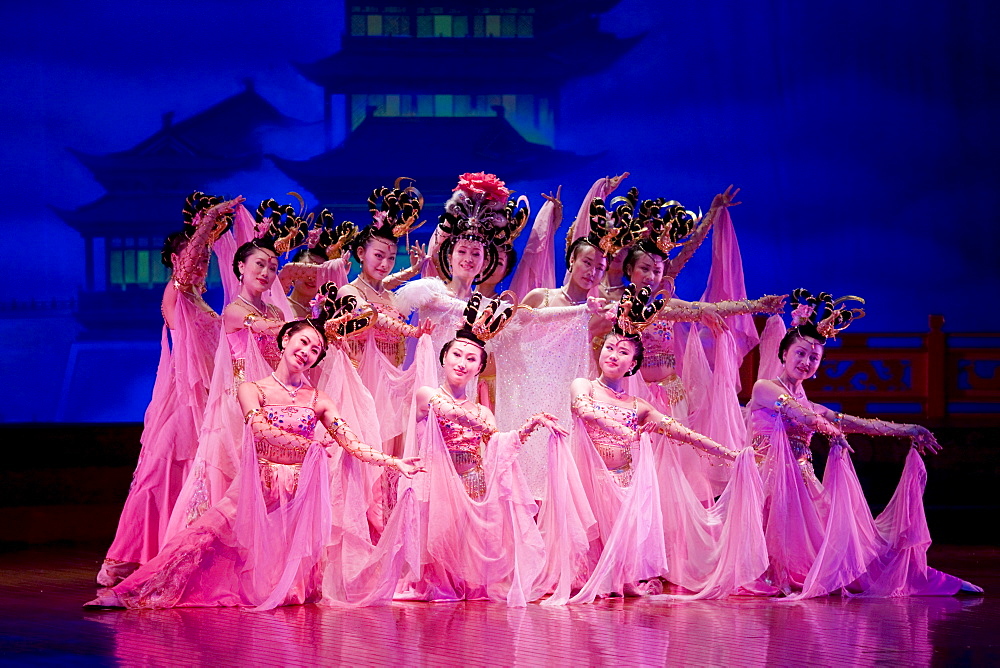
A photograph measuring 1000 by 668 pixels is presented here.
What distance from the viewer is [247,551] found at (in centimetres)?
472

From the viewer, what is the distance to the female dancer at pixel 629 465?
Answer: 198 inches

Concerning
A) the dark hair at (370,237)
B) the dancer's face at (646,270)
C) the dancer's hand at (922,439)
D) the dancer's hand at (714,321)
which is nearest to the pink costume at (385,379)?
the dark hair at (370,237)

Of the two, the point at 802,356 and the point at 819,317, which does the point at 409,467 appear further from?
the point at 819,317

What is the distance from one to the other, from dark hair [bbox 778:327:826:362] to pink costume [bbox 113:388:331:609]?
81.4 inches

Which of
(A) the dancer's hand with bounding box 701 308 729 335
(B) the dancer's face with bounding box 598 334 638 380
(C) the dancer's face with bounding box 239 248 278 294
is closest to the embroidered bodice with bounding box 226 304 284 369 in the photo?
(C) the dancer's face with bounding box 239 248 278 294

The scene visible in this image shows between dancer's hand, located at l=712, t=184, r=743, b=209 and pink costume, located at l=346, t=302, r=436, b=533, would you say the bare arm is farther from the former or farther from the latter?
dancer's hand, located at l=712, t=184, r=743, b=209

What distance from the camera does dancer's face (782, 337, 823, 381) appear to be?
5.42m

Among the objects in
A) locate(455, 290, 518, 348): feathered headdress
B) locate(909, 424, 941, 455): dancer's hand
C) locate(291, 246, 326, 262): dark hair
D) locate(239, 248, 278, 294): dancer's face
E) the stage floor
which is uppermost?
locate(291, 246, 326, 262): dark hair

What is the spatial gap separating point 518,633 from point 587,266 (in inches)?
77.3

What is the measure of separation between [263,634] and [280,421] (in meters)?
0.95

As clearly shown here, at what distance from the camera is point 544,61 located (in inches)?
347

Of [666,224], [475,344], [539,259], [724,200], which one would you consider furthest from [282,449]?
[724,200]

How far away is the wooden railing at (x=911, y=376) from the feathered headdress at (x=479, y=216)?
285 cm

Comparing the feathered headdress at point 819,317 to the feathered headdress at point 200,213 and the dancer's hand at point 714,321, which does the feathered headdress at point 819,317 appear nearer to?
the dancer's hand at point 714,321
